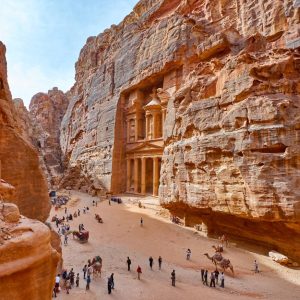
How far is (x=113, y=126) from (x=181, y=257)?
978 inches

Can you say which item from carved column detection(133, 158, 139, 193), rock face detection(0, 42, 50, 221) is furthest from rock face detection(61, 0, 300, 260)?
rock face detection(0, 42, 50, 221)

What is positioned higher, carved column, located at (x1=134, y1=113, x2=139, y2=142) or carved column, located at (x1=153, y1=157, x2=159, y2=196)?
carved column, located at (x1=134, y1=113, x2=139, y2=142)

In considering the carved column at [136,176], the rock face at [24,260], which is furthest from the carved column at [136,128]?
the rock face at [24,260]

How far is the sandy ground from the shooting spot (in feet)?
38.3

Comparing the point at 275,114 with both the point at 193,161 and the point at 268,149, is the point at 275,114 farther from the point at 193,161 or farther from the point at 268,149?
the point at 193,161

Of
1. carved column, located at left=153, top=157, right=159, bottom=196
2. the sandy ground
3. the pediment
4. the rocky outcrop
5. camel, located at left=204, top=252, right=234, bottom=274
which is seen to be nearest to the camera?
the sandy ground

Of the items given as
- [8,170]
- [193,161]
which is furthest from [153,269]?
[8,170]

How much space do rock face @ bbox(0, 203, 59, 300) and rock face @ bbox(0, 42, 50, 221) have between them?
5.82m

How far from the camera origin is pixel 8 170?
1027 cm

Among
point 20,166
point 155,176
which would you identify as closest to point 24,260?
point 20,166

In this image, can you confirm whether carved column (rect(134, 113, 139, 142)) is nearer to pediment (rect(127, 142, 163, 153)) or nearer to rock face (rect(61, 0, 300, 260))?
rock face (rect(61, 0, 300, 260))

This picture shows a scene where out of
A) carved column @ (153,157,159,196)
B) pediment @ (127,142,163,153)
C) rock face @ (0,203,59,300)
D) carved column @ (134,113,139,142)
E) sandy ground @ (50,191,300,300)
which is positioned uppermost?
carved column @ (134,113,139,142)

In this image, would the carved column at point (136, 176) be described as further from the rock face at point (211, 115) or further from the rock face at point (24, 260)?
the rock face at point (24, 260)

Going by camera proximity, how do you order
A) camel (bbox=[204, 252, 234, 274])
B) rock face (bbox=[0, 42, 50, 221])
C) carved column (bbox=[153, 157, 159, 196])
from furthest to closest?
carved column (bbox=[153, 157, 159, 196]), camel (bbox=[204, 252, 234, 274]), rock face (bbox=[0, 42, 50, 221])
